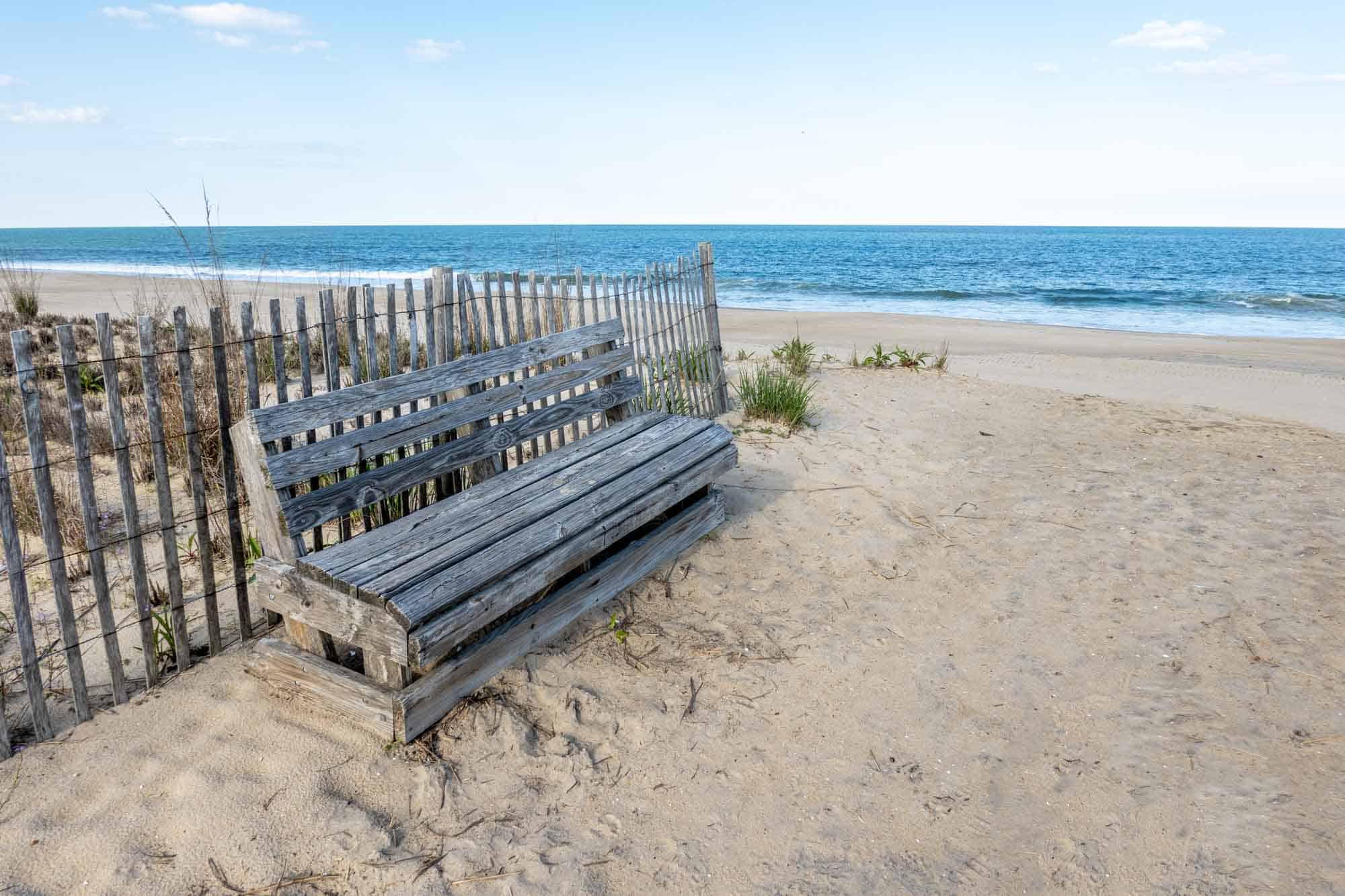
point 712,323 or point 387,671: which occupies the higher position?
point 712,323

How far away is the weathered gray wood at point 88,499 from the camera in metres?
2.61

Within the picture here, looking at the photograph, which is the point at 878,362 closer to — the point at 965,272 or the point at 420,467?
the point at 420,467

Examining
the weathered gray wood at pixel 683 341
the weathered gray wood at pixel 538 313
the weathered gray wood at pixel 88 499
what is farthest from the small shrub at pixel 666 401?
the weathered gray wood at pixel 88 499

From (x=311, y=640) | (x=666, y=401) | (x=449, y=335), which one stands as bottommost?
(x=311, y=640)

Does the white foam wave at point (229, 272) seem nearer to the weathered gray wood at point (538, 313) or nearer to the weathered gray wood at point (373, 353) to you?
the weathered gray wood at point (538, 313)

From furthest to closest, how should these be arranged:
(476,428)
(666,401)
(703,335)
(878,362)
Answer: (878,362)
(703,335)
(666,401)
(476,428)

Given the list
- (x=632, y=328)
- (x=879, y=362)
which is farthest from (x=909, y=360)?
(x=632, y=328)

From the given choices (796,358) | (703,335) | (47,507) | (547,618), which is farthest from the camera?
(796,358)

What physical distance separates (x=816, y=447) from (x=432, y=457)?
325cm

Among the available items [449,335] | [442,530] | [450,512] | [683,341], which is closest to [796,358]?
[683,341]

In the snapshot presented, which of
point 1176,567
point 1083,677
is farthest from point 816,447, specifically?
point 1083,677

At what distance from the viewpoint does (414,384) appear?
11.7 ft

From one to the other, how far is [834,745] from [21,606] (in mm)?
2667

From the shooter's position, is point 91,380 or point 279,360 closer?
point 279,360
